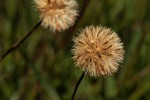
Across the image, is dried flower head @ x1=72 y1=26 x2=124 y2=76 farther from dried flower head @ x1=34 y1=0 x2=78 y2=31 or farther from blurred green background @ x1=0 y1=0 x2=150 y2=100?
blurred green background @ x1=0 y1=0 x2=150 y2=100

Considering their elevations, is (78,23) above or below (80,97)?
above

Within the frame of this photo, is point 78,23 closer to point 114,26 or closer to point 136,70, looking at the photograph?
point 114,26

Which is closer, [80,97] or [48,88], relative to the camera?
[48,88]

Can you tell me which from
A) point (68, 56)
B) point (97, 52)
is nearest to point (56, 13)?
point (97, 52)

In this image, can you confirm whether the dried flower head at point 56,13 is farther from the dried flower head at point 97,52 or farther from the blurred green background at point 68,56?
the blurred green background at point 68,56

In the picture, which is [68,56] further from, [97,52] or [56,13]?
[97,52]

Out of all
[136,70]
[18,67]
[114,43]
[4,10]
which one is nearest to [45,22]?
[114,43]
